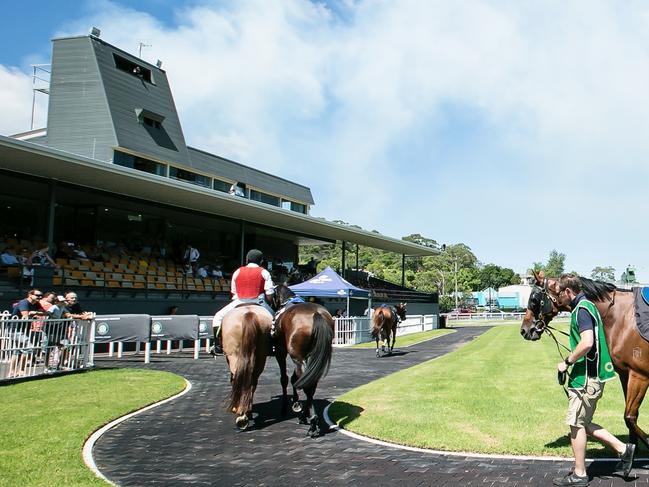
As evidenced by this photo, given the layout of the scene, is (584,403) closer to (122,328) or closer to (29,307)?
(29,307)

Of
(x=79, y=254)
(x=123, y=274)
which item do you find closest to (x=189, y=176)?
(x=79, y=254)

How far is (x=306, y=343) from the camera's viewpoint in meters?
7.65

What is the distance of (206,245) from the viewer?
33.1 m

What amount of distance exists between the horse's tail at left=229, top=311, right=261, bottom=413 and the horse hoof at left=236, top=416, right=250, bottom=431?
0.09m

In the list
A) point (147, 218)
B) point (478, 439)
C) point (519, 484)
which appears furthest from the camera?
point (147, 218)

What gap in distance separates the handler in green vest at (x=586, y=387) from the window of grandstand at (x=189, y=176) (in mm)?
28501

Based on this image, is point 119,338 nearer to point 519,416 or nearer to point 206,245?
point 519,416

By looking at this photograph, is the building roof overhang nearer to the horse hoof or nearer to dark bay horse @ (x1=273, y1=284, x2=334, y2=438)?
dark bay horse @ (x1=273, y1=284, x2=334, y2=438)

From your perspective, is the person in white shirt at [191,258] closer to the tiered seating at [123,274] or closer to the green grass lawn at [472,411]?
the tiered seating at [123,274]

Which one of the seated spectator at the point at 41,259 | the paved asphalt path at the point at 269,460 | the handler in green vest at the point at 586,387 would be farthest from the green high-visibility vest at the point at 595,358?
the seated spectator at the point at 41,259

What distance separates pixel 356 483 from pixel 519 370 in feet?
30.6

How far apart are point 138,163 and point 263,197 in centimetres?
1109

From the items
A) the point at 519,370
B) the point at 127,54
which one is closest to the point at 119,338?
the point at 519,370

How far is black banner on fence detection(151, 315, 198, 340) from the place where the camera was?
16.4 m
